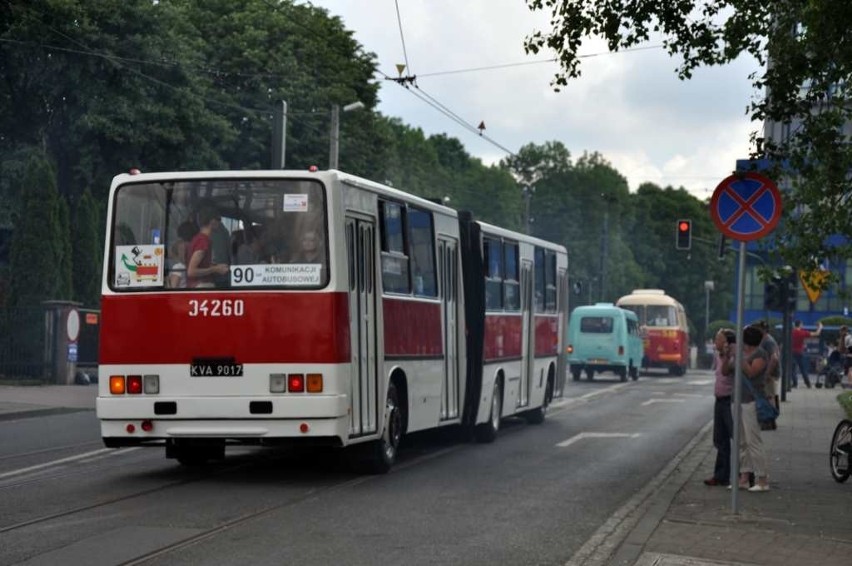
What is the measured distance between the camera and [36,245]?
3678 centimetres

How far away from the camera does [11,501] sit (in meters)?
12.9

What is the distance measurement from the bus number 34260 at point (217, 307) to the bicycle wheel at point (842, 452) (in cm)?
653

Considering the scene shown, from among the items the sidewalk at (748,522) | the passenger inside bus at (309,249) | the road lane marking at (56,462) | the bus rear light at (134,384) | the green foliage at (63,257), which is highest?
the green foliage at (63,257)

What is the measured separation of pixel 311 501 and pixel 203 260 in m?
2.76

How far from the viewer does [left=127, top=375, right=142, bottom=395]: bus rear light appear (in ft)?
48.5

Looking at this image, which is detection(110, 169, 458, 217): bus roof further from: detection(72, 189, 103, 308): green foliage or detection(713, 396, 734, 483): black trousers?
detection(72, 189, 103, 308): green foliage

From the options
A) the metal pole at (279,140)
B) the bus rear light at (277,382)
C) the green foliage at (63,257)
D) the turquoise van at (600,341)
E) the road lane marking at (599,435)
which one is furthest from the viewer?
the turquoise van at (600,341)

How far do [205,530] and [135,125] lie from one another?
41231 millimetres

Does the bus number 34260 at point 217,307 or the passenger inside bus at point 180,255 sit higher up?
the passenger inside bus at point 180,255

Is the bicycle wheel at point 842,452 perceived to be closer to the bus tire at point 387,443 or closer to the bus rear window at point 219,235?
the bus tire at point 387,443

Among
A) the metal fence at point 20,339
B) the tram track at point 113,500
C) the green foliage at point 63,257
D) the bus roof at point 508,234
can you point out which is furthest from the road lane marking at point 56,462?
the green foliage at point 63,257

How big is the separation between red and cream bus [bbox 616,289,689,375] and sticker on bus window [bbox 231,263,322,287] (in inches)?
1786

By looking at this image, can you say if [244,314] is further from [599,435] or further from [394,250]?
[599,435]

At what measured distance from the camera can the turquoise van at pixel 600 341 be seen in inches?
1981
